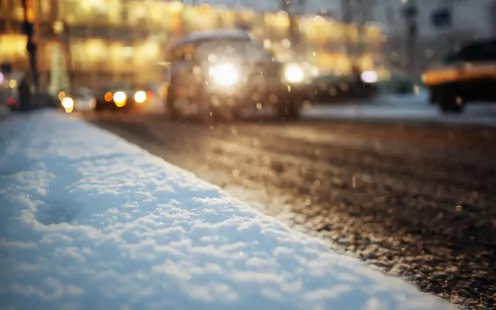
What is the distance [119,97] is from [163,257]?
22.2 m

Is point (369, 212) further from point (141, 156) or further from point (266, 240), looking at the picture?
point (141, 156)

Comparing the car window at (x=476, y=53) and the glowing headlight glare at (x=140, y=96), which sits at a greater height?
the car window at (x=476, y=53)

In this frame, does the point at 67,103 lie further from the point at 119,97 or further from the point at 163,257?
the point at 163,257

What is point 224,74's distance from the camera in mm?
13273

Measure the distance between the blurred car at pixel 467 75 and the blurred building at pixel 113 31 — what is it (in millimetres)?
33901

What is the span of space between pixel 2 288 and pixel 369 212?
326 cm

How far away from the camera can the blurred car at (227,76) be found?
526 inches

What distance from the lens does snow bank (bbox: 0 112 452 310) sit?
2273 millimetres

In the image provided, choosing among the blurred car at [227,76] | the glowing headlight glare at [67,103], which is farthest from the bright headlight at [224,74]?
the glowing headlight glare at [67,103]

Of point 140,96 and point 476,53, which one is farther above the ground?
point 476,53

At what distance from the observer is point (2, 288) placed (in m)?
2.33

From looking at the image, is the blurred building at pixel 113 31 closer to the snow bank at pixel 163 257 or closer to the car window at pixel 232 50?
the car window at pixel 232 50

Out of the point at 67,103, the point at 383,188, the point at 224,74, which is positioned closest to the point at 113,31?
the point at 67,103

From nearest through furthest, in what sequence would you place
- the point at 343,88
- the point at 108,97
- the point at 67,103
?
1. the point at 108,97
2. the point at 343,88
3. the point at 67,103
